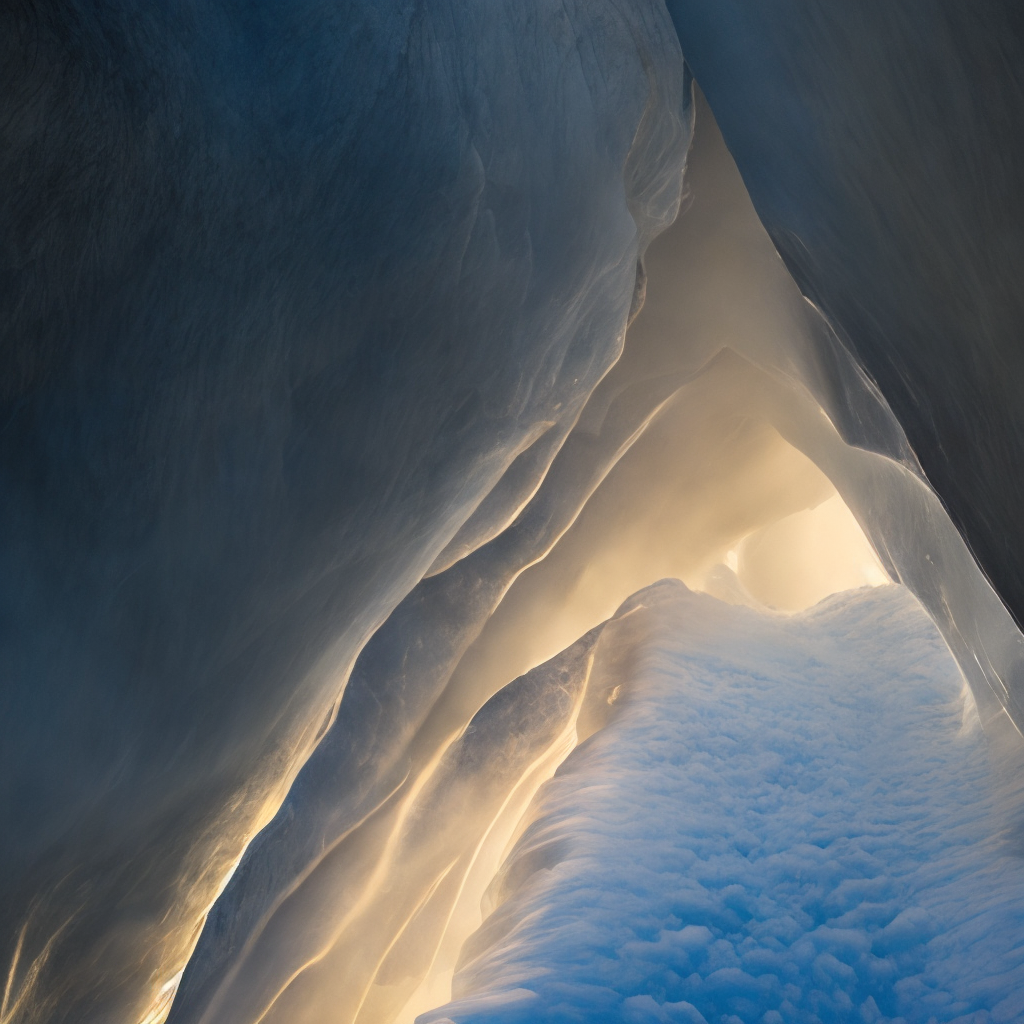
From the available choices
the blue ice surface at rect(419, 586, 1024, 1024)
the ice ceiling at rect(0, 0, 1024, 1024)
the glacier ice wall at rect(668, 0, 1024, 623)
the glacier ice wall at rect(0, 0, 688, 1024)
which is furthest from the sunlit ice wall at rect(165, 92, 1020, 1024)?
the glacier ice wall at rect(0, 0, 688, 1024)

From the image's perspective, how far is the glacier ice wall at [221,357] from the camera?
1.59 meters

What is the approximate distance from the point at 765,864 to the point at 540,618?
2.81 metres

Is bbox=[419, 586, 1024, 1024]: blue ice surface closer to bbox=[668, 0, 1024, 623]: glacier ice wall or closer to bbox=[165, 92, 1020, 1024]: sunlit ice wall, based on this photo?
bbox=[165, 92, 1020, 1024]: sunlit ice wall

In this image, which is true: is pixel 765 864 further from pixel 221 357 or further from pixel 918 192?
pixel 221 357

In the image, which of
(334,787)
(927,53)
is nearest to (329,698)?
Answer: (334,787)

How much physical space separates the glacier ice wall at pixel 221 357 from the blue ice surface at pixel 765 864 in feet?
3.66

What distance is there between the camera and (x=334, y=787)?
4355mm

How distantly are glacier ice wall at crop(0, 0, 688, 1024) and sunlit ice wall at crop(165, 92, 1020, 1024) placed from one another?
112 cm

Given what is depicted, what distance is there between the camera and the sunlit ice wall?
→ 3.87 meters

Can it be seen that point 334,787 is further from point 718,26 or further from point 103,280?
point 718,26

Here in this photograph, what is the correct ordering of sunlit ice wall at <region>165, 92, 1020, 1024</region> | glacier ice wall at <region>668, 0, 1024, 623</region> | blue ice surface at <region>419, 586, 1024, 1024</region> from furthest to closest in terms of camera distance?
sunlit ice wall at <region>165, 92, 1020, 1024</region>
blue ice surface at <region>419, 586, 1024, 1024</region>
glacier ice wall at <region>668, 0, 1024, 623</region>

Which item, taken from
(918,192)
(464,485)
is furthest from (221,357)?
(464,485)

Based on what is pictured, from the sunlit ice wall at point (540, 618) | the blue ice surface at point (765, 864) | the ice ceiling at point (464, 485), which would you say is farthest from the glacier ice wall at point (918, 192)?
the blue ice surface at point (765, 864)

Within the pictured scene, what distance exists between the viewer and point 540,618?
19.2 feet
